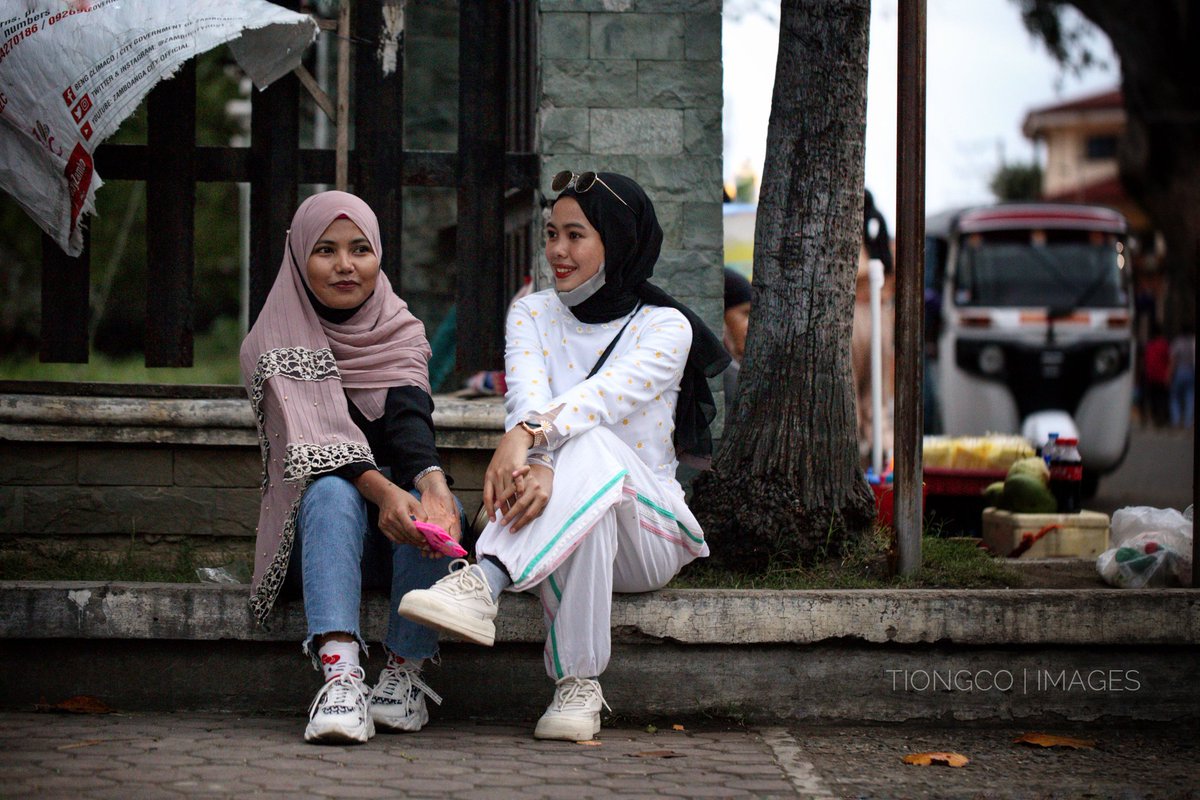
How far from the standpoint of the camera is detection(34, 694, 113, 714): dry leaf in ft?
12.6

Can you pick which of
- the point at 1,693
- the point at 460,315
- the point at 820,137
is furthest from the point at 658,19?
the point at 1,693

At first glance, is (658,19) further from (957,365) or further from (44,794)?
(957,365)

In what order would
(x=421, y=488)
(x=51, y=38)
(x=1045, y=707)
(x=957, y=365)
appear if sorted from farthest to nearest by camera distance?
(x=957, y=365) < (x=51, y=38) < (x=1045, y=707) < (x=421, y=488)

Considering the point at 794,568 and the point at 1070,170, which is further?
the point at 1070,170

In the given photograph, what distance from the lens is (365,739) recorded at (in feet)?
11.3

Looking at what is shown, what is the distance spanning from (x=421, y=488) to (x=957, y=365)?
10.8m

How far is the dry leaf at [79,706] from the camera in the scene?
384 centimetres

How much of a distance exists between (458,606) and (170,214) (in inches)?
93.6

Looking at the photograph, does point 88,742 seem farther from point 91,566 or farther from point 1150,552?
point 1150,552

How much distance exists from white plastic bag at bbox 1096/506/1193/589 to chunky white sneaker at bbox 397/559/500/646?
2108 mm

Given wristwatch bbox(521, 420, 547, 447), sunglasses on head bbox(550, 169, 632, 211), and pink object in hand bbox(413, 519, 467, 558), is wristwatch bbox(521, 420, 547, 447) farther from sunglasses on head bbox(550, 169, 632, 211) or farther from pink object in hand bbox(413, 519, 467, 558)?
sunglasses on head bbox(550, 169, 632, 211)

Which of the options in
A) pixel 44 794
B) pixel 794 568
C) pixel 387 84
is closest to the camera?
pixel 44 794

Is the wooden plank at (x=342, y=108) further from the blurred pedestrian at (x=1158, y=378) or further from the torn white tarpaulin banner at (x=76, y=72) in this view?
the blurred pedestrian at (x=1158, y=378)

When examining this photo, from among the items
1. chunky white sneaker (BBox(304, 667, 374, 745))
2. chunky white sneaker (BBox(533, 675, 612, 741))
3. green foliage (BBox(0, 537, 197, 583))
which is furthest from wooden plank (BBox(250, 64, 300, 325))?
chunky white sneaker (BBox(533, 675, 612, 741))
